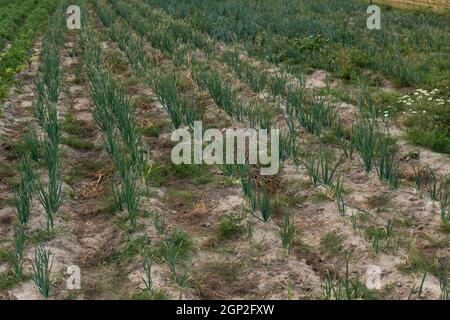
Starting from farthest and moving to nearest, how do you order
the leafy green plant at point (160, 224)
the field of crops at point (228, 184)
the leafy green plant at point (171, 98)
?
the leafy green plant at point (171, 98) → the leafy green plant at point (160, 224) → the field of crops at point (228, 184)

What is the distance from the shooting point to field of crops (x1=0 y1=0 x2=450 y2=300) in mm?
3674

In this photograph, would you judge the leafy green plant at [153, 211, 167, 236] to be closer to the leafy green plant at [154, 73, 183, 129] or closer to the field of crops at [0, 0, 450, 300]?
the field of crops at [0, 0, 450, 300]

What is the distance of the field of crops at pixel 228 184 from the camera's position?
3.67m

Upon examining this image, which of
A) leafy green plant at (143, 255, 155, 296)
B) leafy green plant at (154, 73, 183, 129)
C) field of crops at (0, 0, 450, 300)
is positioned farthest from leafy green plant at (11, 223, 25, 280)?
leafy green plant at (154, 73, 183, 129)

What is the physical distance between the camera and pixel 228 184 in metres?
4.97

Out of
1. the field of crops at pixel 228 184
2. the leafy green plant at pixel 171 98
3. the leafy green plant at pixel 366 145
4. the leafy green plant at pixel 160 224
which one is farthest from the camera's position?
the leafy green plant at pixel 171 98

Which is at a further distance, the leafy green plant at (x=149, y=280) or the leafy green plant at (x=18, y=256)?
the leafy green plant at (x=18, y=256)

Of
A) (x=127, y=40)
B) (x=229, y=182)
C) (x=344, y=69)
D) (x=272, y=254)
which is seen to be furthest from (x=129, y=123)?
(x=127, y=40)

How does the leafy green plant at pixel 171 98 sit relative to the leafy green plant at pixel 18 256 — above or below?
above

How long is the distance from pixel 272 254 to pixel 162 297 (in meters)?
0.83

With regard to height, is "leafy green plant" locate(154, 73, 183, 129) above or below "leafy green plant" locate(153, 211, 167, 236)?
above

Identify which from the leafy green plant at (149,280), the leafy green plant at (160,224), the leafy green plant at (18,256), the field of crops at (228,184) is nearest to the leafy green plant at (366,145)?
the field of crops at (228,184)

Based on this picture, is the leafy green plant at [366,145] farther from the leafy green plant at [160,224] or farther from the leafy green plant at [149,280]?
the leafy green plant at [149,280]

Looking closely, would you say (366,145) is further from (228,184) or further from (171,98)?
(171,98)
